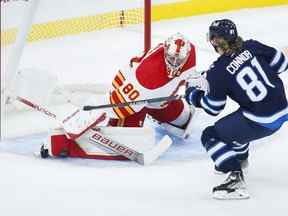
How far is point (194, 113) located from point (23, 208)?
1.07 m

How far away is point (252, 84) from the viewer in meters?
2.13

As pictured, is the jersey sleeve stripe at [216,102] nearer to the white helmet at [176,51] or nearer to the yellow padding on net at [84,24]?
the white helmet at [176,51]

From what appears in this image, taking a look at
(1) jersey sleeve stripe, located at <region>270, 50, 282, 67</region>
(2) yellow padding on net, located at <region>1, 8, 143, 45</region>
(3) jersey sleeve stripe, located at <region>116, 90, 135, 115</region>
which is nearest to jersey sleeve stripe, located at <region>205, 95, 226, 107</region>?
(1) jersey sleeve stripe, located at <region>270, 50, 282, 67</region>

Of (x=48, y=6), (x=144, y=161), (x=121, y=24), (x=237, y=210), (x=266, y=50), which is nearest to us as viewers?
(x=237, y=210)

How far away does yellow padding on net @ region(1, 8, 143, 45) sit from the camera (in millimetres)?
3613

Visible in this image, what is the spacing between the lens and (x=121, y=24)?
389cm

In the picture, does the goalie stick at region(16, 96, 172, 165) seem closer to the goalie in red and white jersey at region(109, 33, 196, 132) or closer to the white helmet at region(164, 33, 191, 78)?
the goalie in red and white jersey at region(109, 33, 196, 132)

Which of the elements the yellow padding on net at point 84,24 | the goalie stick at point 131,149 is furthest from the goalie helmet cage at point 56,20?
the goalie stick at point 131,149

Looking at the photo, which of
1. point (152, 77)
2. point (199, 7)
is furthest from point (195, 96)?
point (199, 7)

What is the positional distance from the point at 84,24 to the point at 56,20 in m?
0.44

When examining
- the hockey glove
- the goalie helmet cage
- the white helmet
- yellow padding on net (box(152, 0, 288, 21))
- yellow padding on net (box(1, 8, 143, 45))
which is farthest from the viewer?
yellow padding on net (box(152, 0, 288, 21))

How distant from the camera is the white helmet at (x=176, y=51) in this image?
2594 millimetres

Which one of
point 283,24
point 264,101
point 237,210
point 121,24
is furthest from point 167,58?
point 283,24

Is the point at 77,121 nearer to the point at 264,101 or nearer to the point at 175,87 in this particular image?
the point at 175,87
